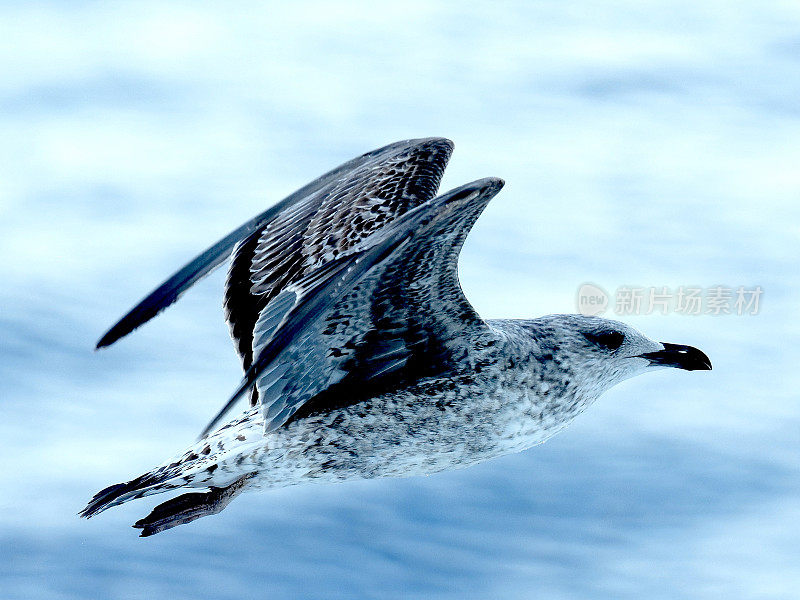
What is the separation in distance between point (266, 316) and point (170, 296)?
0.57 m

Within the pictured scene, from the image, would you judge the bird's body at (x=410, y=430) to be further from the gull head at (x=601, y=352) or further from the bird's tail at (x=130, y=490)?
the gull head at (x=601, y=352)

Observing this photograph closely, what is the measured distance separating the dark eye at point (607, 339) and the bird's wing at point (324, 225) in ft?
4.98

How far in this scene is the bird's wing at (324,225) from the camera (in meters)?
8.54

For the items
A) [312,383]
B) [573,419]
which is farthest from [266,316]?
[573,419]

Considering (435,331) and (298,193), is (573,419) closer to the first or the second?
(435,331)

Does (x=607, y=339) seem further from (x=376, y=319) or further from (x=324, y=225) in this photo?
(x=324, y=225)

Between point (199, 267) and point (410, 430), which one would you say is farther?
point (410, 430)

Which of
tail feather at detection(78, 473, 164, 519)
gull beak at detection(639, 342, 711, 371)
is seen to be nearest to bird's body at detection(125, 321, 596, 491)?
tail feather at detection(78, 473, 164, 519)

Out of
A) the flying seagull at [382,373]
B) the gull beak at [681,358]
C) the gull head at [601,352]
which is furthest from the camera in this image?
the gull beak at [681,358]

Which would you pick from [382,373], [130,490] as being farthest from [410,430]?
[130,490]

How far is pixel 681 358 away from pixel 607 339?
564 mm

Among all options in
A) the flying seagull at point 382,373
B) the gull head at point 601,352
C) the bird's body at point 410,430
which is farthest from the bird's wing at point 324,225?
the gull head at point 601,352

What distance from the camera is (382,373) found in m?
7.69

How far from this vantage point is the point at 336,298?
6.64 m
